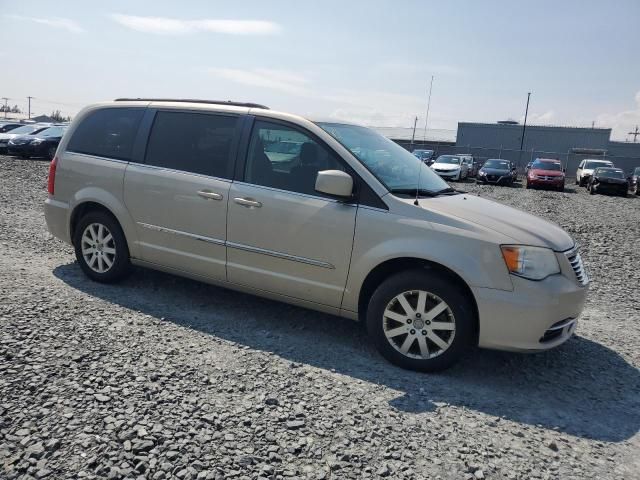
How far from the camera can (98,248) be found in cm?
521

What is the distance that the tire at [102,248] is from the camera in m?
5.07

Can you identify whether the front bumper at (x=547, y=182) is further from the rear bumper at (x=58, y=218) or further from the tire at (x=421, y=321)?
the rear bumper at (x=58, y=218)

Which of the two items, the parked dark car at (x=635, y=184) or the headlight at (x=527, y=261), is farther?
the parked dark car at (x=635, y=184)

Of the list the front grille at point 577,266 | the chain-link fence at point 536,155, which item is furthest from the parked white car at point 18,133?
the front grille at point 577,266

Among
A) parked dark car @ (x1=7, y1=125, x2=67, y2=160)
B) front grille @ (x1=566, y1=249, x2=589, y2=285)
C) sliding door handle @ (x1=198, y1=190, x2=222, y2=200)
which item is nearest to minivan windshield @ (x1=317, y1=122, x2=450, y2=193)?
sliding door handle @ (x1=198, y1=190, x2=222, y2=200)

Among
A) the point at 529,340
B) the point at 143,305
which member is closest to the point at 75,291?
the point at 143,305

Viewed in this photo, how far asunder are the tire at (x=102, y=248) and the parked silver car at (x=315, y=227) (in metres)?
0.02

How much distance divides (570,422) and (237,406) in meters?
2.11

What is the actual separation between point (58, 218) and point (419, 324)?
3970 millimetres

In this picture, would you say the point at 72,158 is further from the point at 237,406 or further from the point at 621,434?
the point at 621,434

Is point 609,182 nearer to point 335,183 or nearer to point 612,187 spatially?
point 612,187

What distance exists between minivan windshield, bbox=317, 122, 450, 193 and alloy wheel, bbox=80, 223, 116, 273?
8.22 ft

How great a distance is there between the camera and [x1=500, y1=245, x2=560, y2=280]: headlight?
11.5ft

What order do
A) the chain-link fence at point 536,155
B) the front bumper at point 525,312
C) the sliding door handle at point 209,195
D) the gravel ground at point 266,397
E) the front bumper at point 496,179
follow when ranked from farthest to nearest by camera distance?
the chain-link fence at point 536,155, the front bumper at point 496,179, the sliding door handle at point 209,195, the front bumper at point 525,312, the gravel ground at point 266,397
